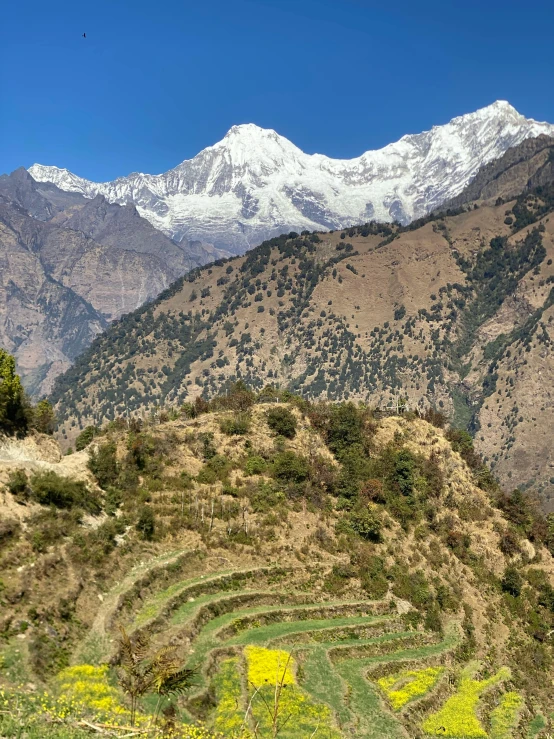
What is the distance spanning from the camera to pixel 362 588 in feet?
176

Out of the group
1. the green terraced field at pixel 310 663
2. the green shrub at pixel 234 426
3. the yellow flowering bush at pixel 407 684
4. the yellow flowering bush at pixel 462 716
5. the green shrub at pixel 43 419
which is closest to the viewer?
the green terraced field at pixel 310 663

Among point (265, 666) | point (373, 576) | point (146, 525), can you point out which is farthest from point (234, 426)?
point (265, 666)

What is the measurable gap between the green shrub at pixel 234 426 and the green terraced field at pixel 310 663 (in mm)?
19593

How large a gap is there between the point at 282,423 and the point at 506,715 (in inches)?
1406

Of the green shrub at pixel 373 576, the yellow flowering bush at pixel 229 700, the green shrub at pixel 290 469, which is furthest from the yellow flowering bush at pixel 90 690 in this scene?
the green shrub at pixel 290 469

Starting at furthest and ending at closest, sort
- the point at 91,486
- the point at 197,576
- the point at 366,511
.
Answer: the point at 366,511
the point at 91,486
the point at 197,576

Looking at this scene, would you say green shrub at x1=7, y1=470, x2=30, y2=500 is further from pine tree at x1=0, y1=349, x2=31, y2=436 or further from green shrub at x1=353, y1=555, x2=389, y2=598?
green shrub at x1=353, y1=555, x2=389, y2=598

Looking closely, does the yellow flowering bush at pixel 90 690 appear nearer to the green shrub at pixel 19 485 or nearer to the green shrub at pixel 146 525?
the green shrub at pixel 19 485

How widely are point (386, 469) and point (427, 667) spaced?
85.7 feet

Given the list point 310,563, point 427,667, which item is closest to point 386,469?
point 310,563

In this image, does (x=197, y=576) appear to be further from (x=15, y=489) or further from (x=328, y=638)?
(x=15, y=489)

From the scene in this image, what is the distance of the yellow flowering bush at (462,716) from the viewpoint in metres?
37.2

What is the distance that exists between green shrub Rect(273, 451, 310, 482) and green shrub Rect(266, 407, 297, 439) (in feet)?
15.8

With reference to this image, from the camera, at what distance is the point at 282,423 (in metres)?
69.6
